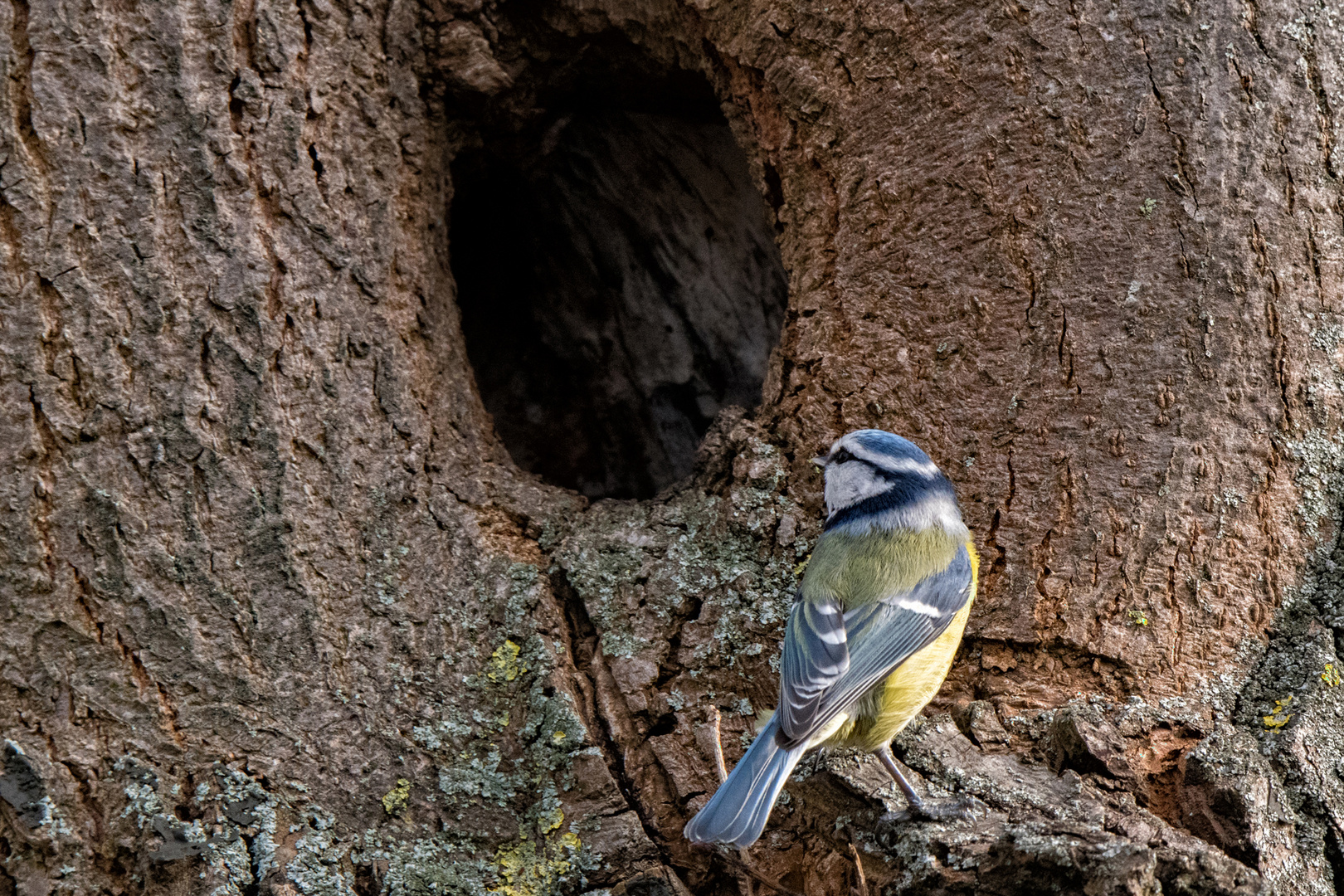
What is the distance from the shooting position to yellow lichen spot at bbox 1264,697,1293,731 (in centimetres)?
153

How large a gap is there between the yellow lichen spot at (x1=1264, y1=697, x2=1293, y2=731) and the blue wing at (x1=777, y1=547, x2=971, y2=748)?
1.57ft

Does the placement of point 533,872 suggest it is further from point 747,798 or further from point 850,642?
point 850,642

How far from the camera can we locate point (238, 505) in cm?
168

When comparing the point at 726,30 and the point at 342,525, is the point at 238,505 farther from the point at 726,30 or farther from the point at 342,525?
the point at 726,30

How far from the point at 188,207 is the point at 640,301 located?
1.35 m

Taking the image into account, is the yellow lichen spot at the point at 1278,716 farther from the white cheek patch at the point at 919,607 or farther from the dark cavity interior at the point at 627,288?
the dark cavity interior at the point at 627,288

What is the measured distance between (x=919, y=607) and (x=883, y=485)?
23 centimetres

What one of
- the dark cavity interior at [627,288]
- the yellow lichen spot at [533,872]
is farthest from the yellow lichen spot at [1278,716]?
the dark cavity interior at [627,288]

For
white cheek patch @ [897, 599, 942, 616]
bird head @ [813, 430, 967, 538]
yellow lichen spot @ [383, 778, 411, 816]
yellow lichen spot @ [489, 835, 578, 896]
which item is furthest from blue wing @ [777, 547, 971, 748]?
yellow lichen spot @ [383, 778, 411, 816]

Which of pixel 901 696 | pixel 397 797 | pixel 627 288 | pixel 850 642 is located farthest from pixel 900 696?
pixel 627 288

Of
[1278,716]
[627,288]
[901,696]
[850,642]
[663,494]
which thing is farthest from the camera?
[627,288]

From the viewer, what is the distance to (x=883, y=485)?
5.93 ft

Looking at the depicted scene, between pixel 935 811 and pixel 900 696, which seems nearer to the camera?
pixel 935 811

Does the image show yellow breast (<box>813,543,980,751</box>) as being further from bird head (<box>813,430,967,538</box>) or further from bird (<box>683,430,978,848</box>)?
bird head (<box>813,430,967,538</box>)
